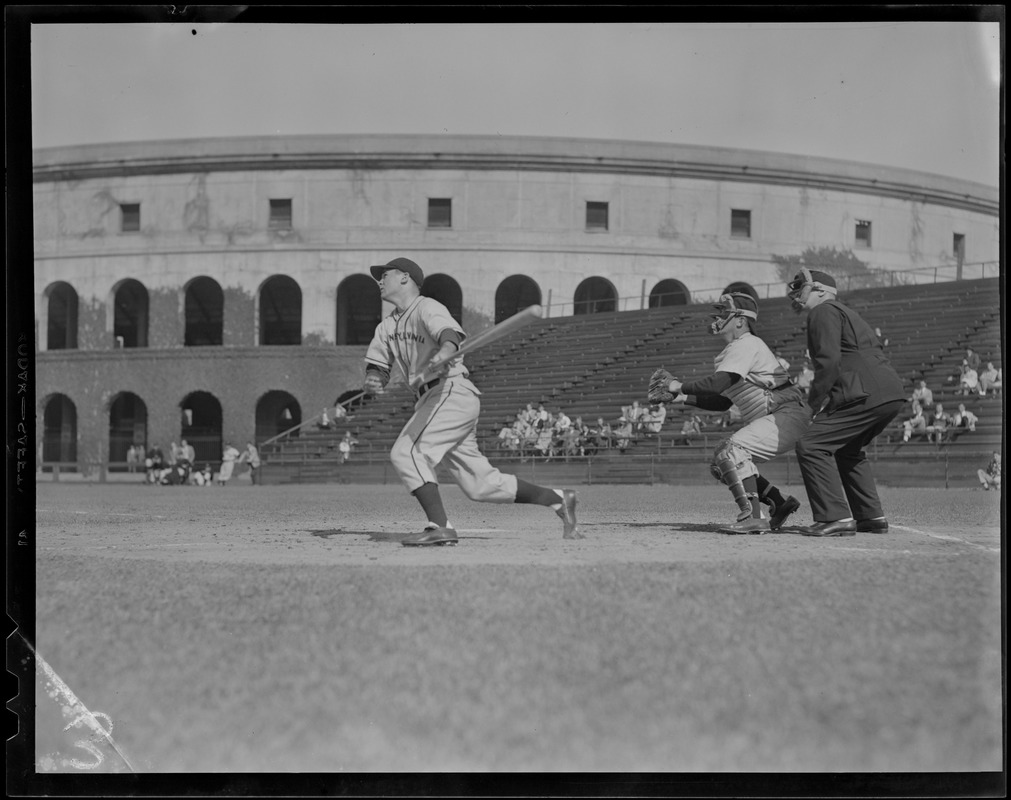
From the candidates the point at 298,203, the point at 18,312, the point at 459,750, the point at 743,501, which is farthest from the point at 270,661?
the point at 298,203

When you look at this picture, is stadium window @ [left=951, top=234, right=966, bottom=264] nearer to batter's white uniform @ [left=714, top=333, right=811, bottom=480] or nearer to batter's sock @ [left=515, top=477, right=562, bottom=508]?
batter's white uniform @ [left=714, top=333, right=811, bottom=480]

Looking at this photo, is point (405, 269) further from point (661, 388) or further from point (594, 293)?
point (594, 293)

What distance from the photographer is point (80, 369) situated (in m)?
Answer: 34.7

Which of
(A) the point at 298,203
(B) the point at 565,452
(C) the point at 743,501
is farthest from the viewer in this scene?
(A) the point at 298,203

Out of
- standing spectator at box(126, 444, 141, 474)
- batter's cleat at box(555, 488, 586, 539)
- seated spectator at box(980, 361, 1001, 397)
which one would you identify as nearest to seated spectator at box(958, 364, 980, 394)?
seated spectator at box(980, 361, 1001, 397)

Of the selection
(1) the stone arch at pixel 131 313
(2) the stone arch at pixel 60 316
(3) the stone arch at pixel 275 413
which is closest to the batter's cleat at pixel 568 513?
(1) the stone arch at pixel 131 313

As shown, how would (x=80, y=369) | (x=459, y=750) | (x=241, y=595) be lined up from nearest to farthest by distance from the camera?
1. (x=459, y=750)
2. (x=241, y=595)
3. (x=80, y=369)

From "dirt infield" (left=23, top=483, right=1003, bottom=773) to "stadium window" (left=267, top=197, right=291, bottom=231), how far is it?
26217mm

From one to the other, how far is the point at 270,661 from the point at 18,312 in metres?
2.53

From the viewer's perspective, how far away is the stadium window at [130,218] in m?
31.8

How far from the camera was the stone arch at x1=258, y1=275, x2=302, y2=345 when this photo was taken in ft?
128

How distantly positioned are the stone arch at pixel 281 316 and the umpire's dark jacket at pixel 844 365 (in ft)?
104

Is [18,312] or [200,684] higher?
[18,312]
